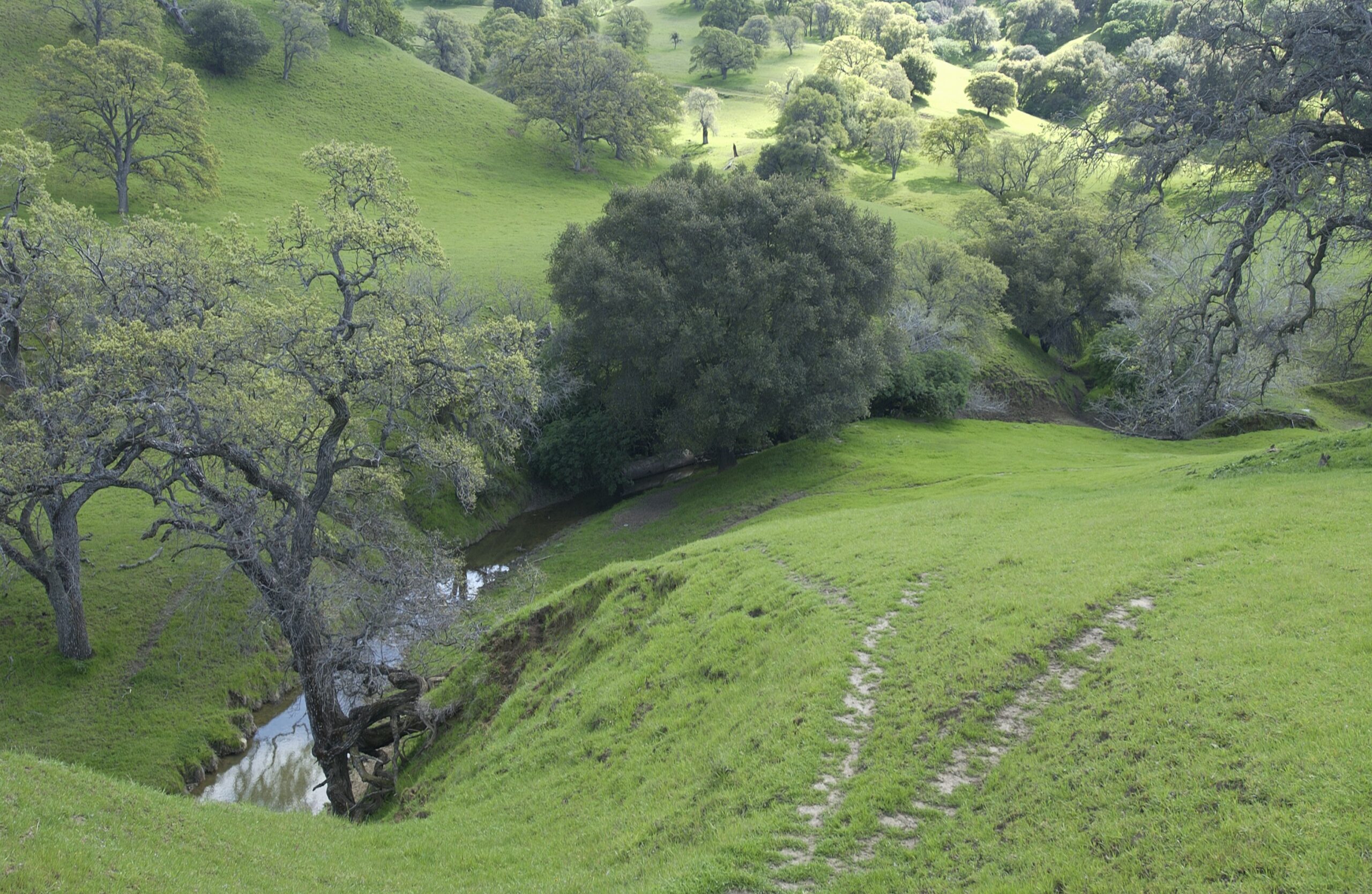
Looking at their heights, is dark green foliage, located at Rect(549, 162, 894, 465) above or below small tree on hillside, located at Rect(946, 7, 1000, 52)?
below

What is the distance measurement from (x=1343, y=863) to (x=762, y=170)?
3862 inches

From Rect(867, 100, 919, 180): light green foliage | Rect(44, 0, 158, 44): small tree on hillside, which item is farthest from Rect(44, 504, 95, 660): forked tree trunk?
Rect(867, 100, 919, 180): light green foliage

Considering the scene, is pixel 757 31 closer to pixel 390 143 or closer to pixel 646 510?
pixel 390 143

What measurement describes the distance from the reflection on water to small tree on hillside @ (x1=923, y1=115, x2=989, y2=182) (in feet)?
339

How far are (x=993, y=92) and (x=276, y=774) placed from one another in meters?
139

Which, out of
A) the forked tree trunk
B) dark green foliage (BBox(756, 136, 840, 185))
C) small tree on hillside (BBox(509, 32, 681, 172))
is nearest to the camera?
the forked tree trunk

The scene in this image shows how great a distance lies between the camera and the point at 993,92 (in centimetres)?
12794

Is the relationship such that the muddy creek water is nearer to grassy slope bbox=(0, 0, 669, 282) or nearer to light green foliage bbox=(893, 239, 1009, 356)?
grassy slope bbox=(0, 0, 669, 282)

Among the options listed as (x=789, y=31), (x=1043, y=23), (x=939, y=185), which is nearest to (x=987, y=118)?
(x=939, y=185)

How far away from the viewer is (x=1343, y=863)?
7.51 metres

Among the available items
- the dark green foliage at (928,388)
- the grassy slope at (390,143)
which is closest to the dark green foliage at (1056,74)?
the grassy slope at (390,143)

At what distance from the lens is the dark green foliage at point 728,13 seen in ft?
532

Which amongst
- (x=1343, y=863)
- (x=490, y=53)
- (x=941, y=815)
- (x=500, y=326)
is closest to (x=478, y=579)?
(x=500, y=326)

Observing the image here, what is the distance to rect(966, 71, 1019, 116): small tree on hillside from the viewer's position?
127500 millimetres
